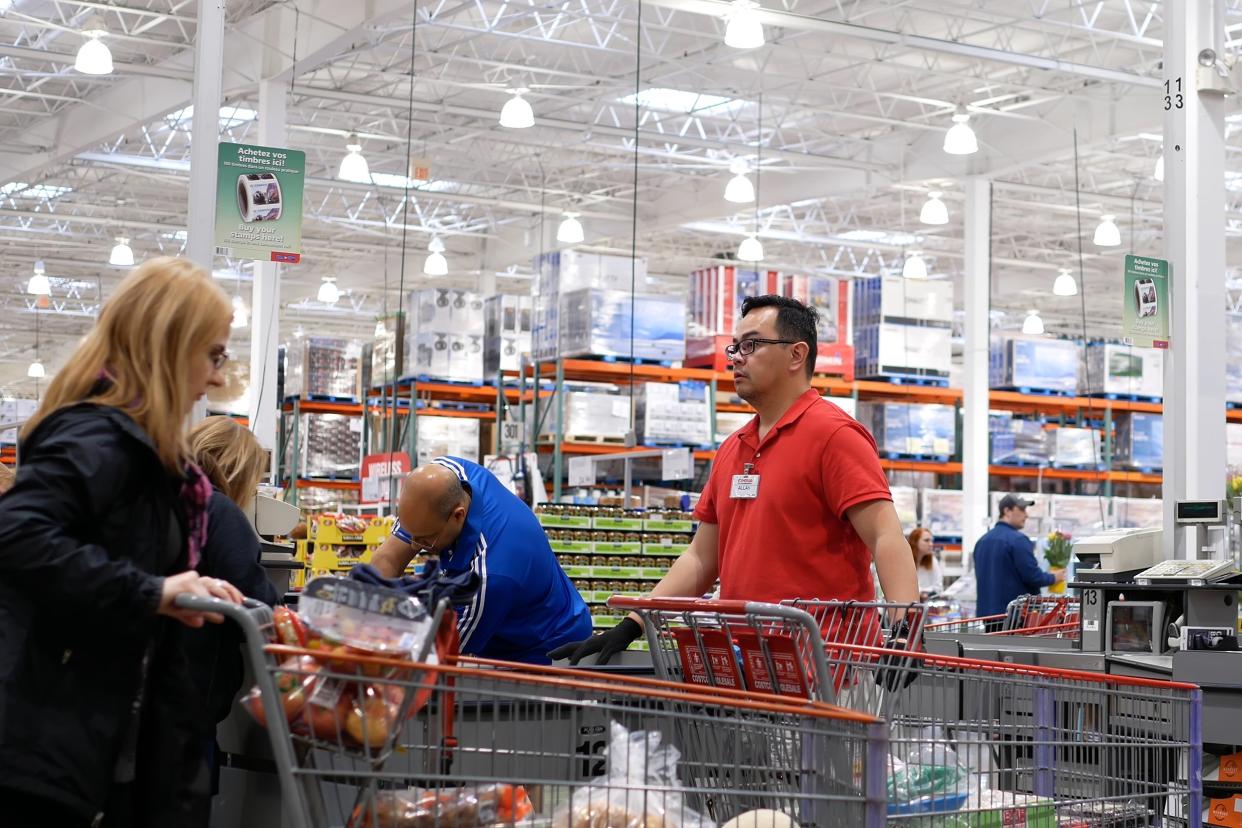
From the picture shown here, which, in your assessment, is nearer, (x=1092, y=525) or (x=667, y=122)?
(x=1092, y=525)

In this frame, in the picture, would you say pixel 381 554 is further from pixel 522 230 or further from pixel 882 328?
pixel 522 230

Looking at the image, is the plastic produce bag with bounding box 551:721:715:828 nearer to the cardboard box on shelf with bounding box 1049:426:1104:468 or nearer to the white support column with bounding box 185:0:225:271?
the white support column with bounding box 185:0:225:271

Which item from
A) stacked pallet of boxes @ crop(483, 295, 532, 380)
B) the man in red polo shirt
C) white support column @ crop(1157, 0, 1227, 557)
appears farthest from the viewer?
stacked pallet of boxes @ crop(483, 295, 532, 380)

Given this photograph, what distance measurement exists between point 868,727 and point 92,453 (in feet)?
4.45

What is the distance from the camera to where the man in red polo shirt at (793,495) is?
12.2 ft

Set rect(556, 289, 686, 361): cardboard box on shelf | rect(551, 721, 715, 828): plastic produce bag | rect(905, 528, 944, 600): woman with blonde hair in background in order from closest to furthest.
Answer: rect(551, 721, 715, 828): plastic produce bag
rect(905, 528, 944, 600): woman with blonde hair in background
rect(556, 289, 686, 361): cardboard box on shelf

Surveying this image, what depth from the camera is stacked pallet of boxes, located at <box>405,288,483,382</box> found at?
15688 mm

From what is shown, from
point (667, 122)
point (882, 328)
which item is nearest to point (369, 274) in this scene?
point (667, 122)

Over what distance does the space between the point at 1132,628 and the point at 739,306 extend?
9.23 metres

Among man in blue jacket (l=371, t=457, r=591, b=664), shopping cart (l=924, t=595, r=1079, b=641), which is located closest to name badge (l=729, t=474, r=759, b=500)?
man in blue jacket (l=371, t=457, r=591, b=664)

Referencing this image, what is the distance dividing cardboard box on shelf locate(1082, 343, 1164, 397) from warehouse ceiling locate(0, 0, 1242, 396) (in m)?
0.82

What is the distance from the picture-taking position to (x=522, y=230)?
27.4 metres

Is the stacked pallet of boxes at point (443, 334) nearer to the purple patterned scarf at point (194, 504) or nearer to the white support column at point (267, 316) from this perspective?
the white support column at point (267, 316)

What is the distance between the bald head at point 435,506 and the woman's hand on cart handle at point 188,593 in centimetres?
152
